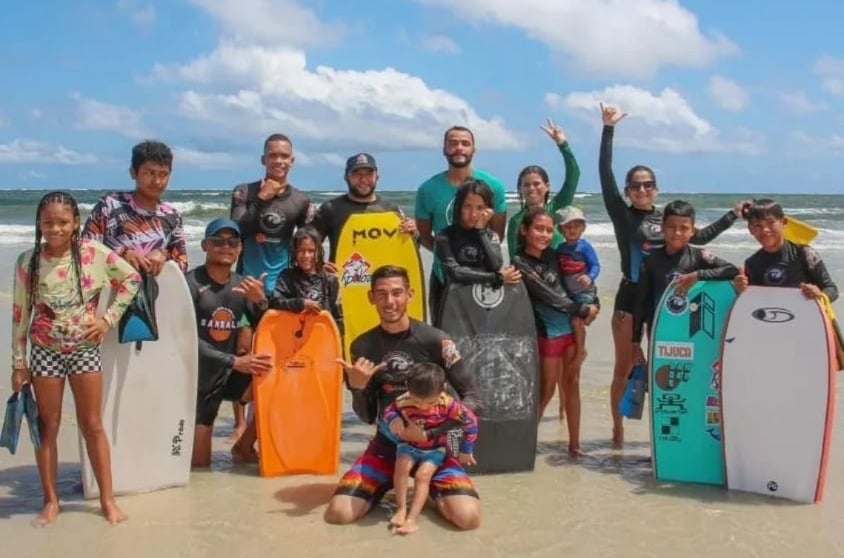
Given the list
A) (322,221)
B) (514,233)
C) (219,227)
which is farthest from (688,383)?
(219,227)

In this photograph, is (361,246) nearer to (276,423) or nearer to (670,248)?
(276,423)

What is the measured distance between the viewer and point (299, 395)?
4.51 meters

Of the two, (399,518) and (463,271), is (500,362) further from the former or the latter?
(399,518)

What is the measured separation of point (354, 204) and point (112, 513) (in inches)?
92.7

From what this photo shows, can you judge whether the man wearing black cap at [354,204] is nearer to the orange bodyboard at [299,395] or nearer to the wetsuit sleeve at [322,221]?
the wetsuit sleeve at [322,221]

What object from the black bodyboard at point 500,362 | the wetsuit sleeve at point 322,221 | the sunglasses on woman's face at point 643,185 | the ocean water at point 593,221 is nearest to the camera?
the black bodyboard at point 500,362

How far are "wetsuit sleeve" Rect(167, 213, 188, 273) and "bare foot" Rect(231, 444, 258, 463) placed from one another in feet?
3.65

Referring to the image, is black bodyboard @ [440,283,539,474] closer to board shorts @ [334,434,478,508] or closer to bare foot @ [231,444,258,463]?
board shorts @ [334,434,478,508]

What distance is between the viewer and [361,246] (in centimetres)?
535

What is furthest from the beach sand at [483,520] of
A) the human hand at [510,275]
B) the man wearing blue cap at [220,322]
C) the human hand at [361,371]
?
the human hand at [510,275]

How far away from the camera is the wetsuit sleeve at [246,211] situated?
506cm

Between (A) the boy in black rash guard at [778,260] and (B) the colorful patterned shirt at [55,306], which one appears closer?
(B) the colorful patterned shirt at [55,306]

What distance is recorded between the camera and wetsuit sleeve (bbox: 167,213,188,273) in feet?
14.2

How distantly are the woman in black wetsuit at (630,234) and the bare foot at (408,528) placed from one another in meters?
1.84
